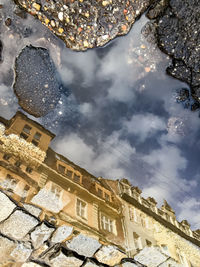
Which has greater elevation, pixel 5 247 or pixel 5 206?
pixel 5 206

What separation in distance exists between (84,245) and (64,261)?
0.43 m

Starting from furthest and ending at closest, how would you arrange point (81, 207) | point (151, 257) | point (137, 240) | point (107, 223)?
point (137, 240)
point (107, 223)
point (81, 207)
point (151, 257)

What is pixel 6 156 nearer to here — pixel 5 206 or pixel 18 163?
pixel 18 163

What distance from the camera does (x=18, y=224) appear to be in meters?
2.32

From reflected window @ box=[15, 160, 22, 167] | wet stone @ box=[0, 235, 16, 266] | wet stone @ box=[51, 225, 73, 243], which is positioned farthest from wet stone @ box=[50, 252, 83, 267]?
reflected window @ box=[15, 160, 22, 167]

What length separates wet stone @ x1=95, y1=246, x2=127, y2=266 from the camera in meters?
2.68

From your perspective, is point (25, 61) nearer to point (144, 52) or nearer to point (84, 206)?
point (144, 52)

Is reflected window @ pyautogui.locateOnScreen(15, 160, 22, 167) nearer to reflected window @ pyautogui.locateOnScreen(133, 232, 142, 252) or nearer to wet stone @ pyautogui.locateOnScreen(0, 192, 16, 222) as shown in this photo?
wet stone @ pyautogui.locateOnScreen(0, 192, 16, 222)

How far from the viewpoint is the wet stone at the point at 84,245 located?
2545 millimetres

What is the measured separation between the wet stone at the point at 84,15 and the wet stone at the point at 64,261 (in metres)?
3.55

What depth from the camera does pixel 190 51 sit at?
267 centimetres

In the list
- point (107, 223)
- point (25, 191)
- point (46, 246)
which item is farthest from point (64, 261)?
point (107, 223)

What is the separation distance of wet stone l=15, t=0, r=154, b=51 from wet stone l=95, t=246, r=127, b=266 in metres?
3.51

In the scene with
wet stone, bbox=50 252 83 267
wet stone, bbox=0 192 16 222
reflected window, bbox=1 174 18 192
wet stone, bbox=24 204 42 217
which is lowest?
wet stone, bbox=50 252 83 267
